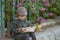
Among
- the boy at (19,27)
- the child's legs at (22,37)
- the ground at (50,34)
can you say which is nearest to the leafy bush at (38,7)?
the ground at (50,34)

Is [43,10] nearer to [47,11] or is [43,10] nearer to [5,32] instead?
[47,11]

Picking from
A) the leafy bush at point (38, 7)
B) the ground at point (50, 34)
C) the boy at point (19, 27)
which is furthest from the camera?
the ground at point (50, 34)

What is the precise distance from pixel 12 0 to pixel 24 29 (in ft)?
3.27

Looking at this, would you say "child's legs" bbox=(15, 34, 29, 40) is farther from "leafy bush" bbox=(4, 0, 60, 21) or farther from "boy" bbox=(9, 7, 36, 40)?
"leafy bush" bbox=(4, 0, 60, 21)

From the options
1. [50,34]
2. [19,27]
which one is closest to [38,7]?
[50,34]

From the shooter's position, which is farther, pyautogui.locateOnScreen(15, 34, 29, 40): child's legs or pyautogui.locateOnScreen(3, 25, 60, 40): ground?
pyautogui.locateOnScreen(3, 25, 60, 40): ground

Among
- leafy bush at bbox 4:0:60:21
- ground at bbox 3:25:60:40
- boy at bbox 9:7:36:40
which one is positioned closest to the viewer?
boy at bbox 9:7:36:40

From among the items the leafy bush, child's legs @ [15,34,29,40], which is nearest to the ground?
the leafy bush

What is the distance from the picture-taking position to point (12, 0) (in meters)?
5.59

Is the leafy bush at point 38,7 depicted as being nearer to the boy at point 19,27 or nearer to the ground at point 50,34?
the ground at point 50,34

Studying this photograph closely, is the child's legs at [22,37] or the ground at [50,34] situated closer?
the child's legs at [22,37]

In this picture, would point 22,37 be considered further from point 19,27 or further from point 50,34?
point 50,34

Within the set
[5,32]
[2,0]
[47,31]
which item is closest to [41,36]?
[47,31]

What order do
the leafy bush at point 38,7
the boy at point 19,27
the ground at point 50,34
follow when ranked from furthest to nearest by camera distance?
1. the ground at point 50,34
2. the leafy bush at point 38,7
3. the boy at point 19,27
